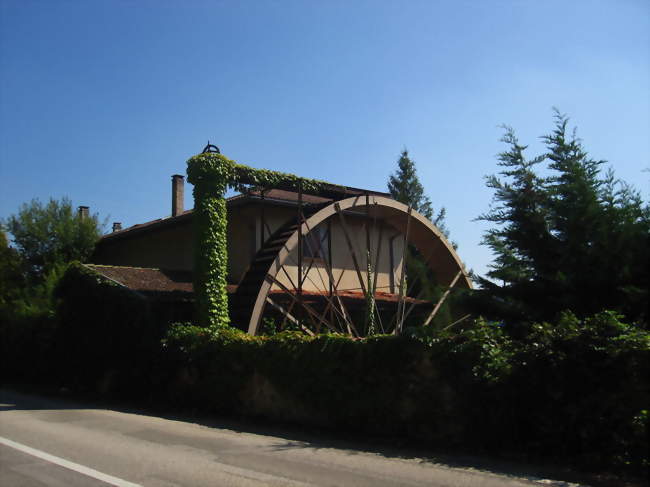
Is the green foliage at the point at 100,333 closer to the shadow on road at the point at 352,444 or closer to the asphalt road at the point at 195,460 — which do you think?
the shadow on road at the point at 352,444

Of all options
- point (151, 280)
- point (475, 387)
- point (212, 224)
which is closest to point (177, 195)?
point (151, 280)

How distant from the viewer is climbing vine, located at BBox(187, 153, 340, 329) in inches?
533

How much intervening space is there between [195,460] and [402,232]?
515 inches

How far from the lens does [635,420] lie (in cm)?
640

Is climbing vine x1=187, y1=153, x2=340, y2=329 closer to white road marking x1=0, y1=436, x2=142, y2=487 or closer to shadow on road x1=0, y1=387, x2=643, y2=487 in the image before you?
shadow on road x1=0, y1=387, x2=643, y2=487

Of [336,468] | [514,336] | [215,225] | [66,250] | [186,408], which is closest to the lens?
[336,468]

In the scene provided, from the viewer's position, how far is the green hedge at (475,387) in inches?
257

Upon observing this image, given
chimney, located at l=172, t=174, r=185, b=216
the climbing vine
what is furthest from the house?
chimney, located at l=172, t=174, r=185, b=216

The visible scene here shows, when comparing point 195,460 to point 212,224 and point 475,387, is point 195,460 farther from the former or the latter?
point 212,224

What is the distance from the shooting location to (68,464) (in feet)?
22.8

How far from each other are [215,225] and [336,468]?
330 inches

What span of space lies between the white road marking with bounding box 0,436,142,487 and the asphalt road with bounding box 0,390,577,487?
0.01m

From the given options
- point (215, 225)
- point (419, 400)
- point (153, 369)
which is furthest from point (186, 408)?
point (419, 400)

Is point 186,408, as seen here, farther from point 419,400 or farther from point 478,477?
point 478,477
